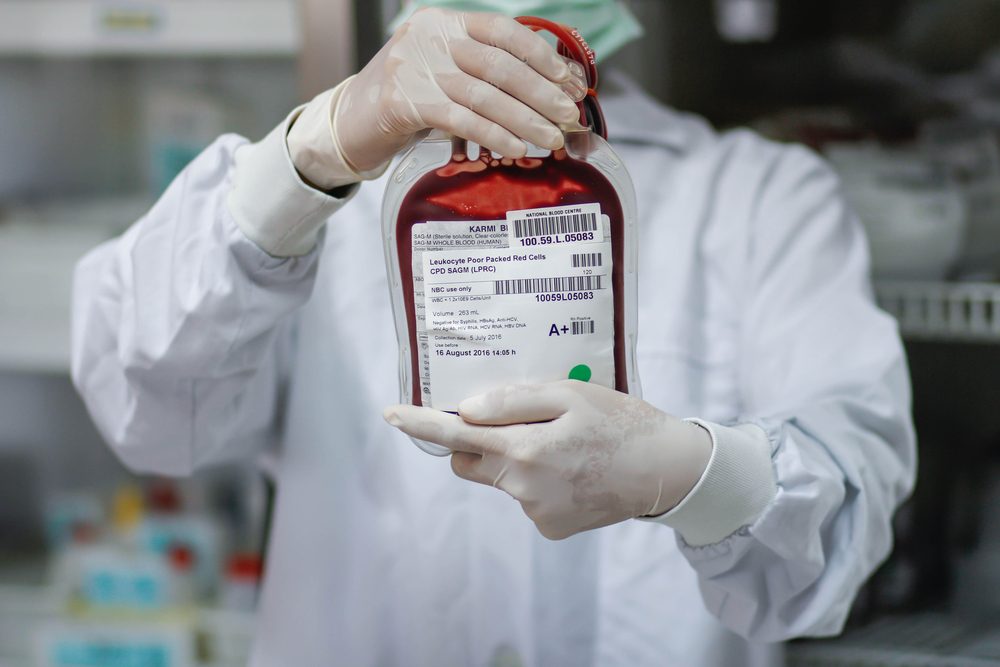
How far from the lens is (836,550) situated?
0.85m

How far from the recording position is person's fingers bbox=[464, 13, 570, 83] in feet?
2.08

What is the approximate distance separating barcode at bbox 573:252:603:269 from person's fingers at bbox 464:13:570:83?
0.38ft

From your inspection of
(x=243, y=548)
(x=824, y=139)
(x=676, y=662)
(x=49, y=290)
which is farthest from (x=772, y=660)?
(x=49, y=290)

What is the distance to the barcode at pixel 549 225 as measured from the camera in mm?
611

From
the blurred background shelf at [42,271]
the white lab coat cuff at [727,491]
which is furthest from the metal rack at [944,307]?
the blurred background shelf at [42,271]

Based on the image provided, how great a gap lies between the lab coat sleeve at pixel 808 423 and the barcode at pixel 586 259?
0.17 metres

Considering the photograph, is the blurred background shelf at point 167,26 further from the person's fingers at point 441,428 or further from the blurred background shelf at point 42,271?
the person's fingers at point 441,428

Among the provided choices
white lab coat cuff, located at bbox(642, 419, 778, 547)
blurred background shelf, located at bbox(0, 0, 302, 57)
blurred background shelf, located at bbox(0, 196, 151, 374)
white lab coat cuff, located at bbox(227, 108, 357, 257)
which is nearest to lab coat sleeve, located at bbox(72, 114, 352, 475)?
white lab coat cuff, located at bbox(227, 108, 357, 257)

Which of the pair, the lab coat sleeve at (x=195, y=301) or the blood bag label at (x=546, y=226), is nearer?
the blood bag label at (x=546, y=226)

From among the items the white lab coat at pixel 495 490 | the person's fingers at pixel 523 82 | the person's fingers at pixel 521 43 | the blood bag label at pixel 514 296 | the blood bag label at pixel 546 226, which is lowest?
the white lab coat at pixel 495 490

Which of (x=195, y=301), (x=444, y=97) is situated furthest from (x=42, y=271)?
(x=444, y=97)

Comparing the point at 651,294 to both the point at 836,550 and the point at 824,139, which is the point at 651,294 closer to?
the point at 836,550

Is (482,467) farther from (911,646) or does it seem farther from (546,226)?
(911,646)

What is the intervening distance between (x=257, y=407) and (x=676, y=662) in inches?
20.1
